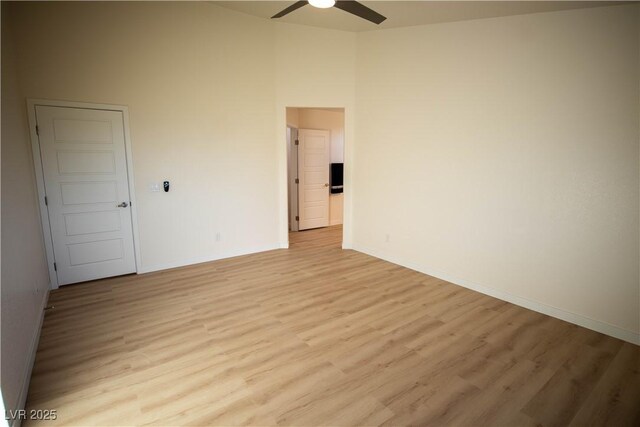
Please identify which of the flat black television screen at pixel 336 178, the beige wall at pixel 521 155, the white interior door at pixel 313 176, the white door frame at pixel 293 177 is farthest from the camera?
the flat black television screen at pixel 336 178

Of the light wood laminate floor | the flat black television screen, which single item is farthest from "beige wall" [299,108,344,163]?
the light wood laminate floor

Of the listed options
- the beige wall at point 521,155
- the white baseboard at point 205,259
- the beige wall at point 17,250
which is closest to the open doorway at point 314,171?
the white baseboard at point 205,259

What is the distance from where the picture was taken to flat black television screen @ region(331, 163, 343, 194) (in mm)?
7312

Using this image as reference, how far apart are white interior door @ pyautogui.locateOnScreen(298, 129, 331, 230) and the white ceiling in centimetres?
235

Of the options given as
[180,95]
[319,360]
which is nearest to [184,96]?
[180,95]

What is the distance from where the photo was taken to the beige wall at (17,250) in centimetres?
193

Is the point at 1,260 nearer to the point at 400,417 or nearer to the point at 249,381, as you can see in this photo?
the point at 249,381

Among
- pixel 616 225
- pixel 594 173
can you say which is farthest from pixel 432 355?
pixel 594 173

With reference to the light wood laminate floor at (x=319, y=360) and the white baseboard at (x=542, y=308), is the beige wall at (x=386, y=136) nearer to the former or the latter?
the white baseboard at (x=542, y=308)

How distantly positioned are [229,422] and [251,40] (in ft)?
15.7

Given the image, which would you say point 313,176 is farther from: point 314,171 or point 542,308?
point 542,308

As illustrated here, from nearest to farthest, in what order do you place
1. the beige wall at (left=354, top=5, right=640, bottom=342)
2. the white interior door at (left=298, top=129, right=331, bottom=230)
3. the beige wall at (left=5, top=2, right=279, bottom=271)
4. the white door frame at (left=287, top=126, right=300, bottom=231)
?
the beige wall at (left=354, top=5, right=640, bottom=342) → the beige wall at (left=5, top=2, right=279, bottom=271) → the white door frame at (left=287, top=126, right=300, bottom=231) → the white interior door at (left=298, top=129, right=331, bottom=230)

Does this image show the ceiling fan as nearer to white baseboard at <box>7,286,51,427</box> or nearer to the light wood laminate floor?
the light wood laminate floor

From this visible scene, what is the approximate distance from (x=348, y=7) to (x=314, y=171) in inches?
148
